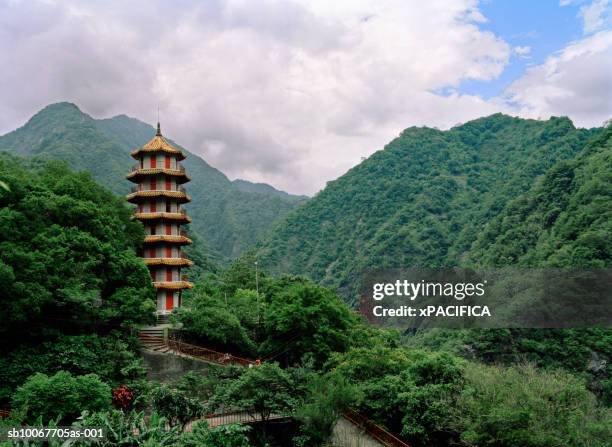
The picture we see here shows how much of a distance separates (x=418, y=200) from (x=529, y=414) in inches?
3613

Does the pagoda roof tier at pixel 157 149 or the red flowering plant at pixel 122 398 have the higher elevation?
the pagoda roof tier at pixel 157 149

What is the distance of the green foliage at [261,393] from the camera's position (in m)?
16.3

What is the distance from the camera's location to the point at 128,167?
287ft

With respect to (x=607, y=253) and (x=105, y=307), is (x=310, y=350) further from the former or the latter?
(x=607, y=253)

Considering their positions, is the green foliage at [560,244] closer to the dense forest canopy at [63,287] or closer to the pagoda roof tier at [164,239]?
the pagoda roof tier at [164,239]

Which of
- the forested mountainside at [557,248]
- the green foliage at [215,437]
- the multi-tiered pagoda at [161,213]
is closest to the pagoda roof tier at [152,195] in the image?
the multi-tiered pagoda at [161,213]

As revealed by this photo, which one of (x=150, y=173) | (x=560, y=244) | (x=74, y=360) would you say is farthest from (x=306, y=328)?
(x=560, y=244)

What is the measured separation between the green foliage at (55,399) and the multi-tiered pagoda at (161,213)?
11.0 metres

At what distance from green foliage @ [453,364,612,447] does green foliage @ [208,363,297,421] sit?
17.3ft

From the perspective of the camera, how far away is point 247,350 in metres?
23.9

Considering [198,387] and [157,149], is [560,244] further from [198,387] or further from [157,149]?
[198,387]

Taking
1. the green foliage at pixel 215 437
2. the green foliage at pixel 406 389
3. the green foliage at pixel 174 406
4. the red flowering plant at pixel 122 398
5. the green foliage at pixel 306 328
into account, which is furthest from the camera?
the green foliage at pixel 306 328

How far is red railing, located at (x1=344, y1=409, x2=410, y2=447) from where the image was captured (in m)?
16.7

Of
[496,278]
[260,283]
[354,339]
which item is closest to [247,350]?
[354,339]
